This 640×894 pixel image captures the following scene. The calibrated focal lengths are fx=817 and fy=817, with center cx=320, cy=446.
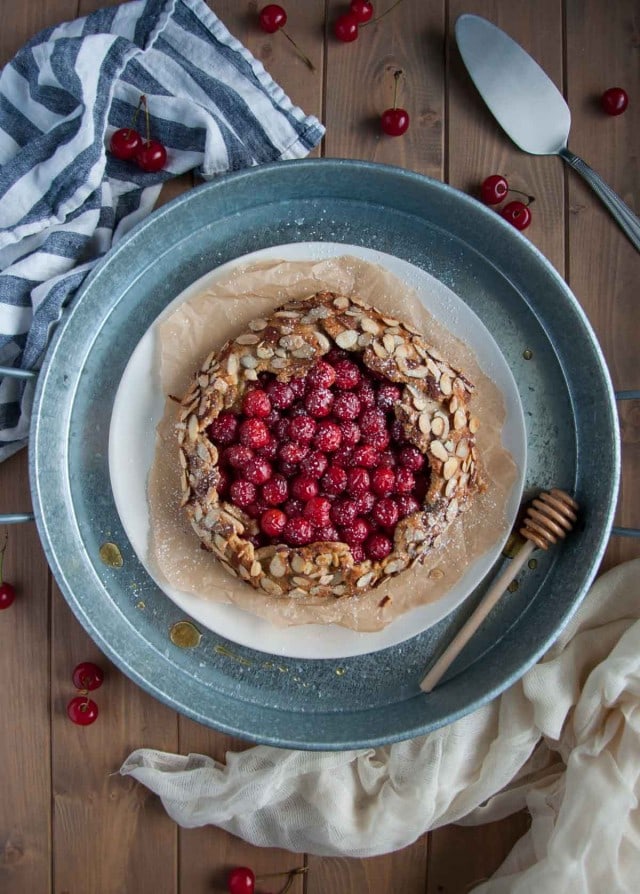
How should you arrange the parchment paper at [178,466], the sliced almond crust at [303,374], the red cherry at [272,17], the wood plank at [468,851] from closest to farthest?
the sliced almond crust at [303,374]
the parchment paper at [178,466]
the red cherry at [272,17]
the wood plank at [468,851]

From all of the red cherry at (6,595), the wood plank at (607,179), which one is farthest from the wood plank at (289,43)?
the red cherry at (6,595)

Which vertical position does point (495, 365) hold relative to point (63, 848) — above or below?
above

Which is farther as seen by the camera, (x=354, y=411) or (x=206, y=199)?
(x=206, y=199)

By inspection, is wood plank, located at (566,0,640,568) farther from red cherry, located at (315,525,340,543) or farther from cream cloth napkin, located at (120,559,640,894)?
red cherry, located at (315,525,340,543)

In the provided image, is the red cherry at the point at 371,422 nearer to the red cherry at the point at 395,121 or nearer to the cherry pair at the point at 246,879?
the red cherry at the point at 395,121

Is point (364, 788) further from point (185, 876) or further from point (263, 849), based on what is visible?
point (185, 876)

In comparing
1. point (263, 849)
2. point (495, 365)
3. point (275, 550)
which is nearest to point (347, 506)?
point (275, 550)

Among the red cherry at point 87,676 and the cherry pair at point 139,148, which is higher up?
the cherry pair at point 139,148
